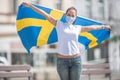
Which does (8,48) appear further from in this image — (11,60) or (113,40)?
(113,40)

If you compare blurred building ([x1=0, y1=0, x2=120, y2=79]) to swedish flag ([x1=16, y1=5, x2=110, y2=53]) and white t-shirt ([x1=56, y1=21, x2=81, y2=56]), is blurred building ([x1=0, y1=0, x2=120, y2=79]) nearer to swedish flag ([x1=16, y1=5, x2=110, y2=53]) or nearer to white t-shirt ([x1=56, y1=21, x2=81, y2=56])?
swedish flag ([x1=16, y1=5, x2=110, y2=53])

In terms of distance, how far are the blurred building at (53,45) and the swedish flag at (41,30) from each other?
24.6 metres

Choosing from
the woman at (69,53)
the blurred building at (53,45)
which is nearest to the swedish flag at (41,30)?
the woman at (69,53)

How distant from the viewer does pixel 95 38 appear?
1270 centimetres

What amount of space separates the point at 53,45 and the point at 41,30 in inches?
1108

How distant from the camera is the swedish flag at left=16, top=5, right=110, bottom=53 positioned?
12359mm

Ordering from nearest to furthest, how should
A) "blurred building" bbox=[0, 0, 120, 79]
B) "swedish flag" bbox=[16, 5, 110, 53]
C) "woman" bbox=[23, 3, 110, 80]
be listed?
"woman" bbox=[23, 3, 110, 80] < "swedish flag" bbox=[16, 5, 110, 53] < "blurred building" bbox=[0, 0, 120, 79]

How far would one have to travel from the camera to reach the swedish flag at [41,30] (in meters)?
12.4

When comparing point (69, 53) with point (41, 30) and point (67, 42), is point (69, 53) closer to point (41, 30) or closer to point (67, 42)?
point (67, 42)

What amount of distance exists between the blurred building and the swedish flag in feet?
80.8

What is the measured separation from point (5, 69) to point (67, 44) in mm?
3657

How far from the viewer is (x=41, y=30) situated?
12609 millimetres

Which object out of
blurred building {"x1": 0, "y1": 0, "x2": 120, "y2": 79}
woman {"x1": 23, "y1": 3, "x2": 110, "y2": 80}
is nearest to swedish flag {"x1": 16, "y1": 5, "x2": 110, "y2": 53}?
woman {"x1": 23, "y1": 3, "x2": 110, "y2": 80}

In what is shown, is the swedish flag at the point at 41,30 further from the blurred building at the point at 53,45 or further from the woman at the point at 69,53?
the blurred building at the point at 53,45
